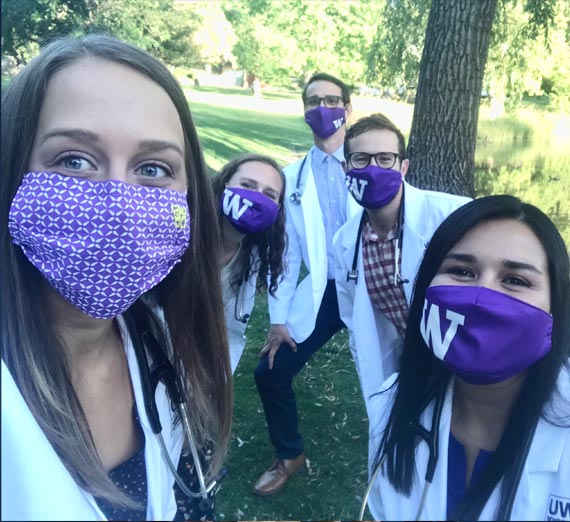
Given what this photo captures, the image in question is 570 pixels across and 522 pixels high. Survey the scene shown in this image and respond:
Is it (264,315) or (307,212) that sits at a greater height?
(307,212)

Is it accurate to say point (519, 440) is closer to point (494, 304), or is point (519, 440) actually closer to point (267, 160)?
point (494, 304)

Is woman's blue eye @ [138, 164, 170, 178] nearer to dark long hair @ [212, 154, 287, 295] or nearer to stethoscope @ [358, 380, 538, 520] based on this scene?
stethoscope @ [358, 380, 538, 520]

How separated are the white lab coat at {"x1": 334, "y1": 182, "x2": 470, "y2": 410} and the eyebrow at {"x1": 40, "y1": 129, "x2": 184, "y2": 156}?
54.5 inches

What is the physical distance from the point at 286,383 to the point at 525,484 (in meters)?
1.90

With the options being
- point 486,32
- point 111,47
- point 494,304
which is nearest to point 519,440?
point 494,304

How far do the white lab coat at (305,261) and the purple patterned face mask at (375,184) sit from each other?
2.12ft

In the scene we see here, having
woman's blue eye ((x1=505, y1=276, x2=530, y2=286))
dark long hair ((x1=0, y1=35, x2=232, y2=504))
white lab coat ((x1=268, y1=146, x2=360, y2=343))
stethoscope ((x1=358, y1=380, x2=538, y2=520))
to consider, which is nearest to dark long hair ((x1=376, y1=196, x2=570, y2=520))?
stethoscope ((x1=358, y1=380, x2=538, y2=520))

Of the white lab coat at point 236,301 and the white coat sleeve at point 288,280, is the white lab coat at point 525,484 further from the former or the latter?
the white coat sleeve at point 288,280

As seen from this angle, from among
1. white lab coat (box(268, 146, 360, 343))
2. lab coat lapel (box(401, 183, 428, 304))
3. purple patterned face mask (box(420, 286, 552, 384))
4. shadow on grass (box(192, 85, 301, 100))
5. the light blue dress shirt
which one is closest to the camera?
purple patterned face mask (box(420, 286, 552, 384))

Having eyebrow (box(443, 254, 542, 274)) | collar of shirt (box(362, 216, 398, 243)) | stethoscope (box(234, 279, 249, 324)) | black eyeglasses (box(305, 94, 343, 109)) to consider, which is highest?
black eyeglasses (box(305, 94, 343, 109))

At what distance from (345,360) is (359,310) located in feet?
5.83

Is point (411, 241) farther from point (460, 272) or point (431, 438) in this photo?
point (431, 438)

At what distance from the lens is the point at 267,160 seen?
2592mm

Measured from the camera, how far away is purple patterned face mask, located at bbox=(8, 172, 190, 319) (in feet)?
2.71
